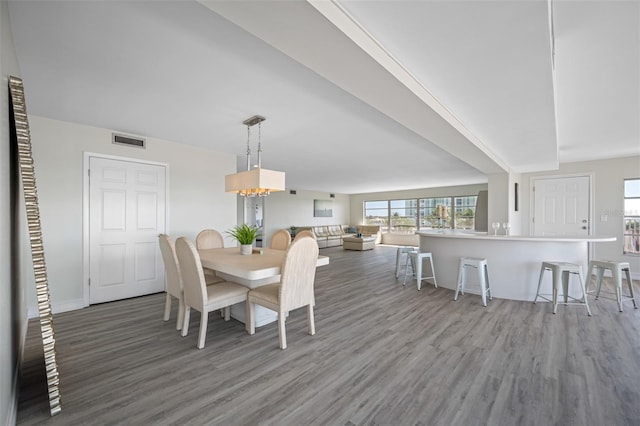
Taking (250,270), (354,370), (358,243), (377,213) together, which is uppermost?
(377,213)

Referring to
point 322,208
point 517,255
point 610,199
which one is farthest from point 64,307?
point 322,208

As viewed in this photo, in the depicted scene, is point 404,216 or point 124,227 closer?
point 124,227

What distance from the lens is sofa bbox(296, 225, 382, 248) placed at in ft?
35.0

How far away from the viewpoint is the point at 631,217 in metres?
5.18

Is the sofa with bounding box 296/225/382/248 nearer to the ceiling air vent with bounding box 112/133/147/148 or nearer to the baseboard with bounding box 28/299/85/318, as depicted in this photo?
the ceiling air vent with bounding box 112/133/147/148

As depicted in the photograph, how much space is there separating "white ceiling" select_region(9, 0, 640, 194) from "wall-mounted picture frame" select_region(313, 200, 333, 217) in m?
7.73

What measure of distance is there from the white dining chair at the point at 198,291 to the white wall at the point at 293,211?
23.5 ft

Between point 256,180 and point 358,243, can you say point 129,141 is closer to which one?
point 256,180

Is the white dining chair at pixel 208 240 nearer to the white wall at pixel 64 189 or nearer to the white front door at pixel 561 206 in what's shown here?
the white wall at pixel 64 189

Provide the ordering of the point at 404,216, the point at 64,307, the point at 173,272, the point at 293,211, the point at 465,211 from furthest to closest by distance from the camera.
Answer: the point at 404,216 → the point at 293,211 → the point at 465,211 → the point at 64,307 → the point at 173,272

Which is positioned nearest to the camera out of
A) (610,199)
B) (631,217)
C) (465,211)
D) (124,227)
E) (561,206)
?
(124,227)

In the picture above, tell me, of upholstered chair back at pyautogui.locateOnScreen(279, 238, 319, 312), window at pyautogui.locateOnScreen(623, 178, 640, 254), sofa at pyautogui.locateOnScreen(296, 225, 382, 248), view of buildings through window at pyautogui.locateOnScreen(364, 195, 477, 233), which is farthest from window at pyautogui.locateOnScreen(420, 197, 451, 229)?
upholstered chair back at pyautogui.locateOnScreen(279, 238, 319, 312)

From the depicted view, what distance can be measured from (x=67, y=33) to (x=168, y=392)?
8.11 feet

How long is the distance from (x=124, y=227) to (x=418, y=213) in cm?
1003
